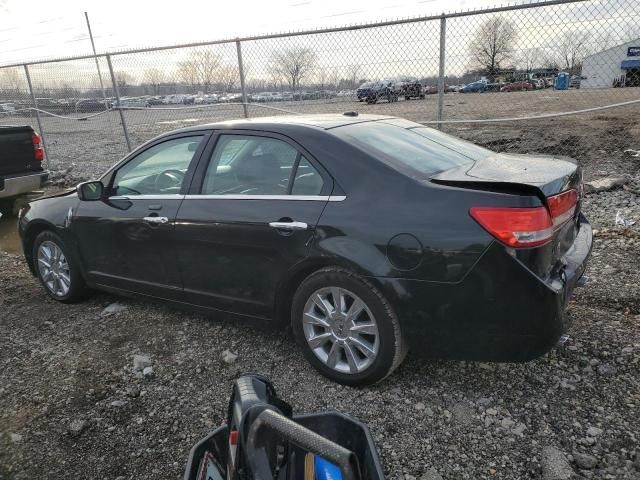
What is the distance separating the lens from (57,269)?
447 cm

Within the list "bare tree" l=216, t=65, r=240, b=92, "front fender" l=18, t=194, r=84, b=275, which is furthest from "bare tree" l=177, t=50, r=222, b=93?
"front fender" l=18, t=194, r=84, b=275

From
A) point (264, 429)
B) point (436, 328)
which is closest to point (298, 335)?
point (436, 328)

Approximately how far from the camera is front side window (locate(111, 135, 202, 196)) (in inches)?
144

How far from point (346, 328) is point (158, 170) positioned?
78.7 inches

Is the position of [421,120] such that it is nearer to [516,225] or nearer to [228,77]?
[228,77]

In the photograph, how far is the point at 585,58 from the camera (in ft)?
19.6

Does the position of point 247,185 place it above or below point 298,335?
above

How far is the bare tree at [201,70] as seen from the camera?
324 inches

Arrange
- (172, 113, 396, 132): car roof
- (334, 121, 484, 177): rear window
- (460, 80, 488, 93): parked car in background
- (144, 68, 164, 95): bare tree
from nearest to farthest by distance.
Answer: (334, 121, 484, 177): rear window
(172, 113, 396, 132): car roof
(460, 80, 488, 93): parked car in background
(144, 68, 164, 95): bare tree

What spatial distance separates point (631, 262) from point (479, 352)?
9.20 feet

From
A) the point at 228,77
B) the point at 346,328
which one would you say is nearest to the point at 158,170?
the point at 346,328

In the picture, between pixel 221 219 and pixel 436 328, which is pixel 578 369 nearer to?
pixel 436 328

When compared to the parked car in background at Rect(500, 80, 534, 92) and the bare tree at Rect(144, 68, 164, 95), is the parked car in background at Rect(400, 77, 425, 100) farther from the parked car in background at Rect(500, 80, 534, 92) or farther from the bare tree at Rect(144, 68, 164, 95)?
the bare tree at Rect(144, 68, 164, 95)

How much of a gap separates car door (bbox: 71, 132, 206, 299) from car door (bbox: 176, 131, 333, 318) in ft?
0.52
